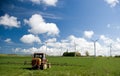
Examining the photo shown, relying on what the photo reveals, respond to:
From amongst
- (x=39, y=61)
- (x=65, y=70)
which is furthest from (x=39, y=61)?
(x=65, y=70)

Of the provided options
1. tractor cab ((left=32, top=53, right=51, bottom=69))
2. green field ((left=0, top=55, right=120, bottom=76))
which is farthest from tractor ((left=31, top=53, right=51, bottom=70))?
green field ((left=0, top=55, right=120, bottom=76))

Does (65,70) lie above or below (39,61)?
below

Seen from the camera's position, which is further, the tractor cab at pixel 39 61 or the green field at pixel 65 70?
the tractor cab at pixel 39 61

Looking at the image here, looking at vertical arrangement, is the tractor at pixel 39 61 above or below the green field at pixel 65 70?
above

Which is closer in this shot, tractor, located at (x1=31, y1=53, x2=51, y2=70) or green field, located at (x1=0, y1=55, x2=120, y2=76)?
green field, located at (x1=0, y1=55, x2=120, y2=76)

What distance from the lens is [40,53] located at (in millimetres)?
35938

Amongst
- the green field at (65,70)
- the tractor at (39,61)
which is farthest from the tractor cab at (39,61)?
the green field at (65,70)

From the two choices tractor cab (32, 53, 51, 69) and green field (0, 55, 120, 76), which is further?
tractor cab (32, 53, 51, 69)

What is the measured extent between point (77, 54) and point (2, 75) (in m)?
132

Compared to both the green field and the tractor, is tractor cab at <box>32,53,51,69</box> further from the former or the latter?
the green field

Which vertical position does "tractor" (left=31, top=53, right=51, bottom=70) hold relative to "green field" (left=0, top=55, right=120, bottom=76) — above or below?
above

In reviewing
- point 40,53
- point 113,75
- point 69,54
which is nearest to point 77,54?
point 69,54

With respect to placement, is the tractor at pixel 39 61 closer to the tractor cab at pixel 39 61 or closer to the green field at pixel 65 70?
the tractor cab at pixel 39 61

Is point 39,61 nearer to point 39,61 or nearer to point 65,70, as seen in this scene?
point 39,61
